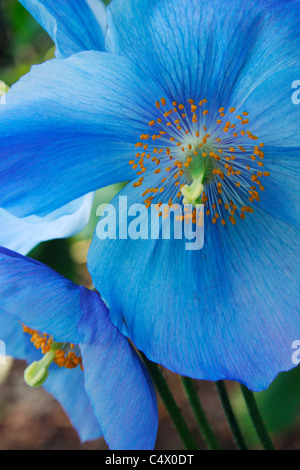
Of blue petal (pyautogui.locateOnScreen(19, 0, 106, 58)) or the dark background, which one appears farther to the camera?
the dark background

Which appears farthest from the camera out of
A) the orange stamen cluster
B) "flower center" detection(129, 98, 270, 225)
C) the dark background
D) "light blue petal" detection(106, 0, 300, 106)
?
the dark background

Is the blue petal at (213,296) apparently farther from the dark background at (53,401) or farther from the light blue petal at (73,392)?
the dark background at (53,401)

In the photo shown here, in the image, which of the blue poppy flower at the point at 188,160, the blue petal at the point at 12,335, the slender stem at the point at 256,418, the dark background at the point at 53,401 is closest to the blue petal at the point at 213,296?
the blue poppy flower at the point at 188,160

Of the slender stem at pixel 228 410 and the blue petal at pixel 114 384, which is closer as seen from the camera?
the blue petal at pixel 114 384

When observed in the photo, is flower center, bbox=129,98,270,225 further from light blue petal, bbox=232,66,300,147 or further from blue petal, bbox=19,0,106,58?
A: blue petal, bbox=19,0,106,58

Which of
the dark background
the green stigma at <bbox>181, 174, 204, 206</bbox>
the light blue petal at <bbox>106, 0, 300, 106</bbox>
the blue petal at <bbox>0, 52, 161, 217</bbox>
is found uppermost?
the light blue petal at <bbox>106, 0, 300, 106</bbox>

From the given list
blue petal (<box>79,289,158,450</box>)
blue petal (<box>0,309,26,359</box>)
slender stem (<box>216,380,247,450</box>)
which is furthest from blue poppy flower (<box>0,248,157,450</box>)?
blue petal (<box>0,309,26,359</box>)

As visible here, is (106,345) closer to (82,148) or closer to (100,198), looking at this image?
(82,148)

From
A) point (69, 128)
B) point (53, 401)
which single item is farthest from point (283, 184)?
point (53, 401)
